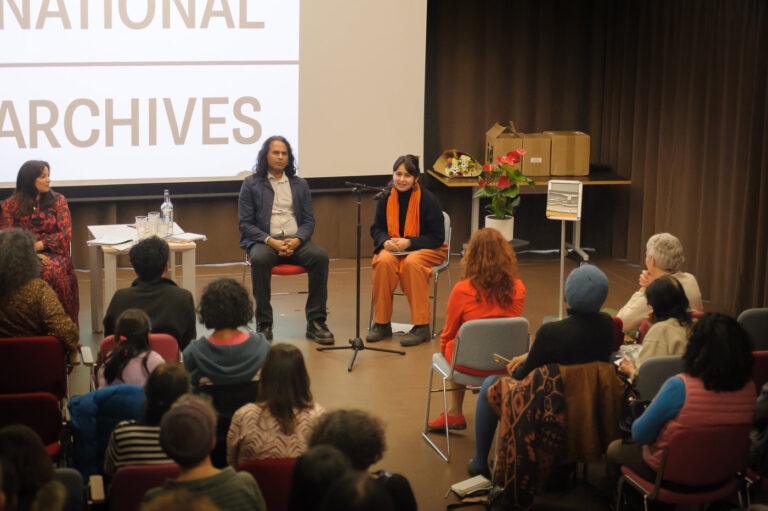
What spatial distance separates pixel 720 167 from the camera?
639 cm

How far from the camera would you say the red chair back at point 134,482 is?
2516 millimetres

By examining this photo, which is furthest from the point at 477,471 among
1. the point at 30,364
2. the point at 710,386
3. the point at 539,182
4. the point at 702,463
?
the point at 539,182

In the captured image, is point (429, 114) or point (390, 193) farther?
point (429, 114)

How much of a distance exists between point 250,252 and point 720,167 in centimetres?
338

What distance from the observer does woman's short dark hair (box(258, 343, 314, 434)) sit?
2828mm

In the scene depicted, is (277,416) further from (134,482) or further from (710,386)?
(710,386)

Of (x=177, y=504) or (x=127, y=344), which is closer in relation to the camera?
(x=177, y=504)

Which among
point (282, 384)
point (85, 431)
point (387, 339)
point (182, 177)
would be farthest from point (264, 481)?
point (182, 177)

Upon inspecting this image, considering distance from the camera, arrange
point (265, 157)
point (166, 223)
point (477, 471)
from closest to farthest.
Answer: point (477, 471) < point (166, 223) < point (265, 157)

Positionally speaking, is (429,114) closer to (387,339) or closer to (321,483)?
(387,339)

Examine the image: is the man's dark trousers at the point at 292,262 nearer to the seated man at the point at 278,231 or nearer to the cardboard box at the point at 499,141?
the seated man at the point at 278,231

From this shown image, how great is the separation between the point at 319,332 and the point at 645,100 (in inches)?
142

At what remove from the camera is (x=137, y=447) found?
8.87 feet

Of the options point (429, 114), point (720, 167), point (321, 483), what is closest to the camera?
point (321, 483)
